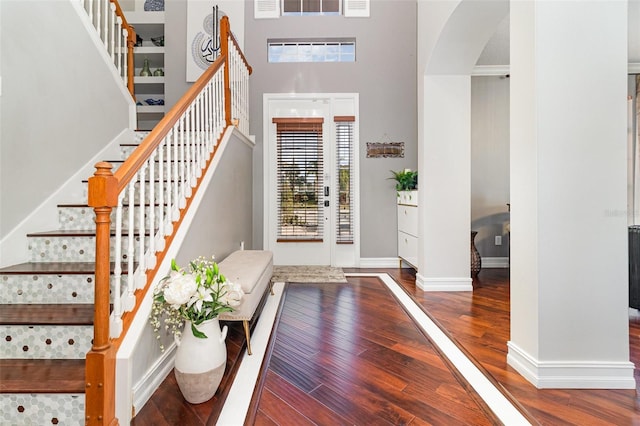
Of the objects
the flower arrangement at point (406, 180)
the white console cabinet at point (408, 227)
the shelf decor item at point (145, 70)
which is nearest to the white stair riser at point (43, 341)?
the white console cabinet at point (408, 227)

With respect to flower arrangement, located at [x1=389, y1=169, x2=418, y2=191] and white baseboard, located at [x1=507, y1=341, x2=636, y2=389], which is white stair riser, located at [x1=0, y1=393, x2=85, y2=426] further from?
flower arrangement, located at [x1=389, y1=169, x2=418, y2=191]

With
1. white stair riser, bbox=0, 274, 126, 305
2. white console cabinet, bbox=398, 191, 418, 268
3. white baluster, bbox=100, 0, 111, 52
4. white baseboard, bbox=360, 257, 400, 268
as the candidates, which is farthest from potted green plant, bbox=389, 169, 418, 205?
white baluster, bbox=100, 0, 111, 52

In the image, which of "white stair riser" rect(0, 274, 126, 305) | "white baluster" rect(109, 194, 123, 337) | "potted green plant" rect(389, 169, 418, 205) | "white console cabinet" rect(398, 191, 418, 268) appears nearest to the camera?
"white baluster" rect(109, 194, 123, 337)

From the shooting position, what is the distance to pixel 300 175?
4445 mm

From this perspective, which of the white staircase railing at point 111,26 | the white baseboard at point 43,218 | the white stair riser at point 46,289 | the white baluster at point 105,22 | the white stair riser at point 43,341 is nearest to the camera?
the white stair riser at point 43,341

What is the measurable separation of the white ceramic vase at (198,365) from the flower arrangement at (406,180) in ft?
10.3

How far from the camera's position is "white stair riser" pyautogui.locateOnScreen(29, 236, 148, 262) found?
2061mm

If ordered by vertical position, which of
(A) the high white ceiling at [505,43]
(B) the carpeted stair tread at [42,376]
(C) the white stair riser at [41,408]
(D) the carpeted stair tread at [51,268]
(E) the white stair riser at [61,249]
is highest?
(A) the high white ceiling at [505,43]

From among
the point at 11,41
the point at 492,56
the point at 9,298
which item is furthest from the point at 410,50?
the point at 9,298

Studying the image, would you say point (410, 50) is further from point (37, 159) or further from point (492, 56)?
point (37, 159)

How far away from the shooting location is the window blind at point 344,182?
14.6ft

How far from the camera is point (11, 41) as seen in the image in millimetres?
2016

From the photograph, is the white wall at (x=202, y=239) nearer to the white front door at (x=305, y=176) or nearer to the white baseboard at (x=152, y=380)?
the white baseboard at (x=152, y=380)

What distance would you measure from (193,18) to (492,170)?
4.85m
